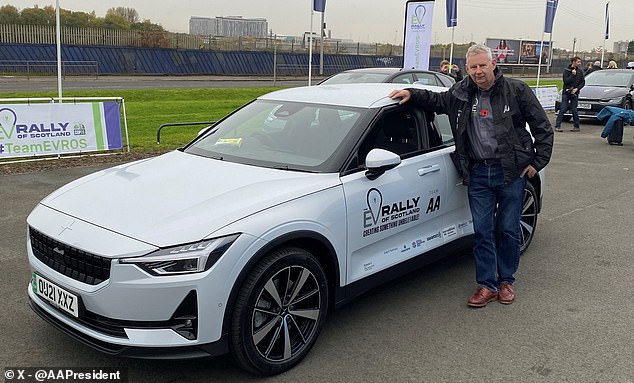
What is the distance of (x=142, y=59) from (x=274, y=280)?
4260cm

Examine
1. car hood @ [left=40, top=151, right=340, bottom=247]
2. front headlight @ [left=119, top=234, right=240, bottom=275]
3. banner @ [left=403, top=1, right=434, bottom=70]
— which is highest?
banner @ [left=403, top=1, right=434, bottom=70]

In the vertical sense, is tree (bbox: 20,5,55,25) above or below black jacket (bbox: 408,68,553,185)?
above

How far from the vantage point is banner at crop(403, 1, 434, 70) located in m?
18.7

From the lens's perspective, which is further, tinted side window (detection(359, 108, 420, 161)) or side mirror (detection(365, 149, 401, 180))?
tinted side window (detection(359, 108, 420, 161))

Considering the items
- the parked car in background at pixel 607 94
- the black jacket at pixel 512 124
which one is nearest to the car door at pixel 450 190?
the black jacket at pixel 512 124

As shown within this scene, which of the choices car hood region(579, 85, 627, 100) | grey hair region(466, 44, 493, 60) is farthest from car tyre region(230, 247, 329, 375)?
car hood region(579, 85, 627, 100)

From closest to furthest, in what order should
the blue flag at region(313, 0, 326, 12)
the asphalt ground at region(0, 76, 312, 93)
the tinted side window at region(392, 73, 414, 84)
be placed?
the tinted side window at region(392, 73, 414, 84), the blue flag at region(313, 0, 326, 12), the asphalt ground at region(0, 76, 312, 93)

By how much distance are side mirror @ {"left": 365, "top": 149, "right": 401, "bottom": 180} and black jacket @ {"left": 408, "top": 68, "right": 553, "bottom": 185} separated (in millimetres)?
750

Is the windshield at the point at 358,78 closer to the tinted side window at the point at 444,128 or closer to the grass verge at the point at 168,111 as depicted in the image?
A: the grass verge at the point at 168,111

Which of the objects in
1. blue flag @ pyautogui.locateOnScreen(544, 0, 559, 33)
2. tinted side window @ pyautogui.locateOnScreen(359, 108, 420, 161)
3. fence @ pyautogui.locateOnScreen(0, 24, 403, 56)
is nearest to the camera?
tinted side window @ pyautogui.locateOnScreen(359, 108, 420, 161)

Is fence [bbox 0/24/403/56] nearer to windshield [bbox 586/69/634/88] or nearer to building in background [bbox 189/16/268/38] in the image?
building in background [bbox 189/16/268/38]

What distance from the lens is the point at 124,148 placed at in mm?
11453

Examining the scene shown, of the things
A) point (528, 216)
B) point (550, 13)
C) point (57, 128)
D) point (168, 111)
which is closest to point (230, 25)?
point (550, 13)

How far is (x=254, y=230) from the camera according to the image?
10.7 ft
